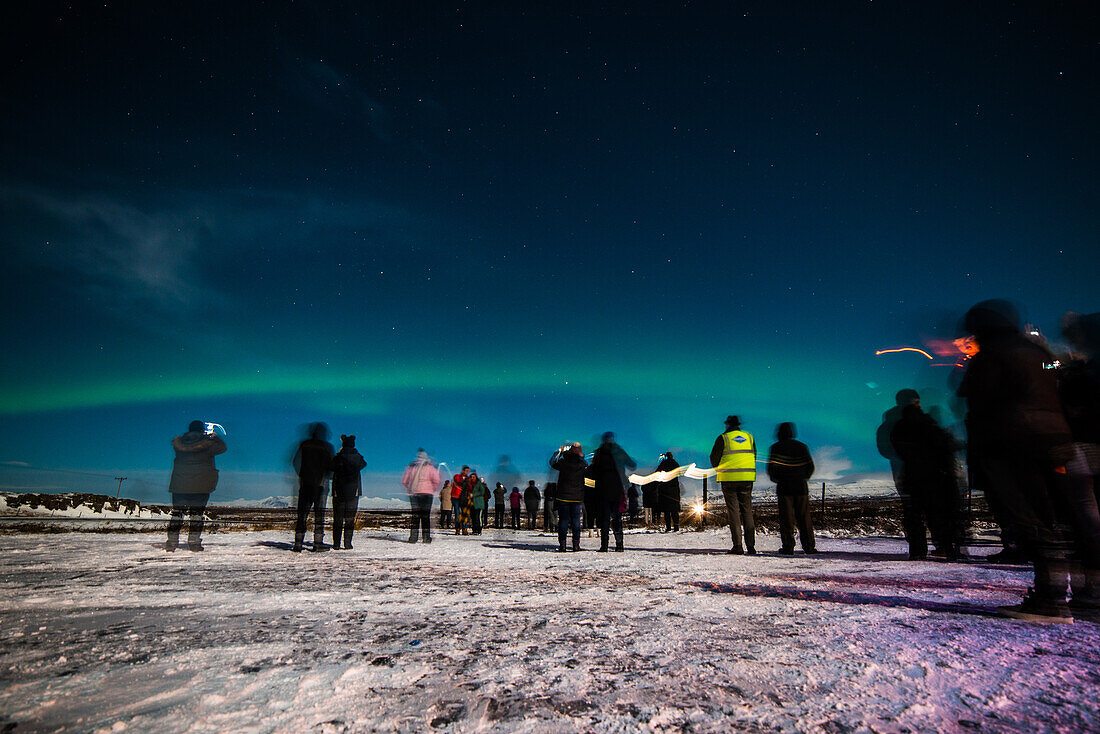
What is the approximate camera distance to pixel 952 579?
4930mm

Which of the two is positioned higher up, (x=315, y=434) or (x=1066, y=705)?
(x=315, y=434)

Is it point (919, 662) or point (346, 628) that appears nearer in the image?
point (919, 662)

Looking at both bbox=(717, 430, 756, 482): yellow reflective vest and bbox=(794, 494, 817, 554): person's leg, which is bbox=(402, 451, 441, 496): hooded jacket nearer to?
bbox=(717, 430, 756, 482): yellow reflective vest

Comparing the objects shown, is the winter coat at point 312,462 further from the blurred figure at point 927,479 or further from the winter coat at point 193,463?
the blurred figure at point 927,479

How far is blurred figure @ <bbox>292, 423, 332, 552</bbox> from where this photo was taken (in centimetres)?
805

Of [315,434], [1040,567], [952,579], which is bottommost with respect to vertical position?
[952,579]

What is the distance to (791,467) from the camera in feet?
25.2

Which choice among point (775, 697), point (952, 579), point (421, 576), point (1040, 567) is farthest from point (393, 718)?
point (952, 579)

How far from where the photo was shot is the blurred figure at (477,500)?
15789 millimetres

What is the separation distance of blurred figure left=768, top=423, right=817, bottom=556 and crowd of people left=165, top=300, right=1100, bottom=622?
0.02 meters

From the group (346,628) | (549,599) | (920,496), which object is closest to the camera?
(346,628)

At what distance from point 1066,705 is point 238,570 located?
637cm

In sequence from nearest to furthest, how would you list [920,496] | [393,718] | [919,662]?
[393,718], [919,662], [920,496]

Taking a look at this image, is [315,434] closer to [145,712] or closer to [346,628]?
[346,628]
